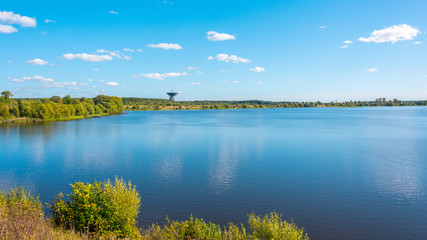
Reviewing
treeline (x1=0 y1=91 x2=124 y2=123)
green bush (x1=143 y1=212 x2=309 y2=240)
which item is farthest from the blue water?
treeline (x1=0 y1=91 x2=124 y2=123)

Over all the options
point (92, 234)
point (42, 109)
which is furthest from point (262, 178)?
point (42, 109)

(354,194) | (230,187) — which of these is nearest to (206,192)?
(230,187)

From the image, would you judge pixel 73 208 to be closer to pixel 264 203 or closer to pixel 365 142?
pixel 264 203

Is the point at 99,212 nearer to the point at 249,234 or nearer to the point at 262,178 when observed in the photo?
the point at 249,234

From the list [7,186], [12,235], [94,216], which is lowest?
[7,186]

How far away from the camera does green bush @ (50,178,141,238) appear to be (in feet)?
40.2

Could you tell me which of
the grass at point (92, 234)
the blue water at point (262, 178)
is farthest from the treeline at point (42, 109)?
the grass at point (92, 234)

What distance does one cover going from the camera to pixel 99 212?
12664 mm

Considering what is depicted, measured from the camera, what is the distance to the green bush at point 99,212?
482 inches

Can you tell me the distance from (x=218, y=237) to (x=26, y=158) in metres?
31.3

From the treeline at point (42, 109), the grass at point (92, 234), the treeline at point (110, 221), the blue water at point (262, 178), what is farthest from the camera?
the treeline at point (42, 109)

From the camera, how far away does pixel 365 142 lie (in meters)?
44.1

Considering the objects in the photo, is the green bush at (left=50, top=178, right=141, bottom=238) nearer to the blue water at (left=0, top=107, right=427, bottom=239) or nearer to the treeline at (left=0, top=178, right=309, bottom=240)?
the treeline at (left=0, top=178, right=309, bottom=240)

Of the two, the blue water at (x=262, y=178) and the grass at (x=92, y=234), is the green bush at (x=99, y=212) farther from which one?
the blue water at (x=262, y=178)
